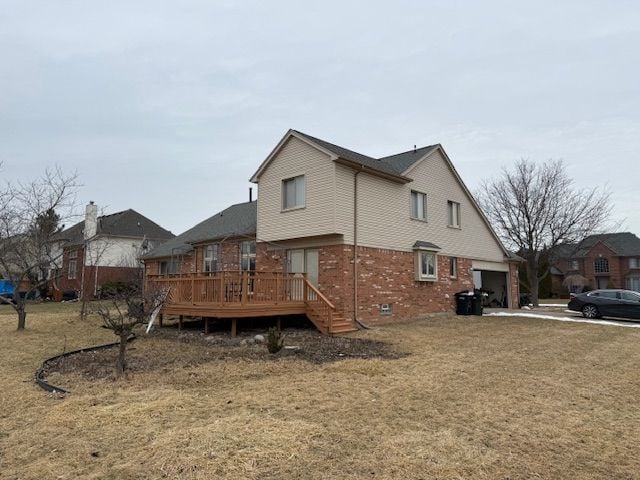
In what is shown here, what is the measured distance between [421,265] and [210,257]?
1060cm

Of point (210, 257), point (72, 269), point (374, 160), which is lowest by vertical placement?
point (72, 269)

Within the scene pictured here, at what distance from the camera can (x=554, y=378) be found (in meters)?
7.77

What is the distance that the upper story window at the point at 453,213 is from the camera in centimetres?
2047

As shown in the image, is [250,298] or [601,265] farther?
[601,265]

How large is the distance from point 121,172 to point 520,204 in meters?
25.9

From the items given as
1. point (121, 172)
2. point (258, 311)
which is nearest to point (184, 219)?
point (121, 172)

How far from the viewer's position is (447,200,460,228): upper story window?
67.2 ft

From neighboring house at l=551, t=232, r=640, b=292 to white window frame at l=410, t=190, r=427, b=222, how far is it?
38.2 m

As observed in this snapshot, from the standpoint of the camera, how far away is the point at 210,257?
22219mm

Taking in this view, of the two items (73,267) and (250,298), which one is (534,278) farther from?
(73,267)

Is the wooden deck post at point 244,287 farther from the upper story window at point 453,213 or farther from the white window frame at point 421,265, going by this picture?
the upper story window at point 453,213

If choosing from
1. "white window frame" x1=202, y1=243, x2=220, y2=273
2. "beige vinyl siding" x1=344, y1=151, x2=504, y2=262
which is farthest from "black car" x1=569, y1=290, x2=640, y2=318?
"white window frame" x1=202, y1=243, x2=220, y2=273

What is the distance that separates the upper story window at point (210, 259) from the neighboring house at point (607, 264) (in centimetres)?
4239

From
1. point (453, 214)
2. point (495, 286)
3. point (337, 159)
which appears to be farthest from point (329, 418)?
point (495, 286)
